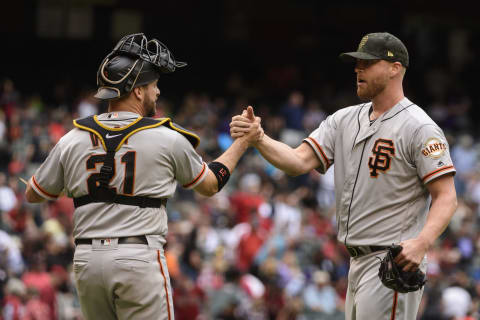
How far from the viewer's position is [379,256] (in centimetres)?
495

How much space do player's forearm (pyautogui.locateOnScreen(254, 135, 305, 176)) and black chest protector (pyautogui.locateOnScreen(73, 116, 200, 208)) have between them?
894 mm

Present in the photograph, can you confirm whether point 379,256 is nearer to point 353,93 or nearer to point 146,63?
point 146,63

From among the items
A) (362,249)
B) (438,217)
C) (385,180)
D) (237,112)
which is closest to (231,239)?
(237,112)

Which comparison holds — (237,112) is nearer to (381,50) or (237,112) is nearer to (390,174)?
(381,50)

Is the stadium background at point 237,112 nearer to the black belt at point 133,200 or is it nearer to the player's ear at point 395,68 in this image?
→ the black belt at point 133,200

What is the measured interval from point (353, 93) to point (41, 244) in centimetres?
1218

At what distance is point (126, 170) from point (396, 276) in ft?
5.04

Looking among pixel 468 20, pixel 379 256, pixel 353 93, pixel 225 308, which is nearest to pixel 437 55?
pixel 468 20

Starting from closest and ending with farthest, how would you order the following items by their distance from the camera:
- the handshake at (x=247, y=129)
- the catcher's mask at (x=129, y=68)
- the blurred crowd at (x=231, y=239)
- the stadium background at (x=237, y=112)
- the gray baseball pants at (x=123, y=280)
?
the gray baseball pants at (x=123, y=280) → the catcher's mask at (x=129, y=68) → the handshake at (x=247, y=129) → the blurred crowd at (x=231, y=239) → the stadium background at (x=237, y=112)

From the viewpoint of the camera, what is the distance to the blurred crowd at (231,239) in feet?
36.4

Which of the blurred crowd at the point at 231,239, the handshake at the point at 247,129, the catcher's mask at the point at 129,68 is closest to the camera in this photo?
the catcher's mask at the point at 129,68

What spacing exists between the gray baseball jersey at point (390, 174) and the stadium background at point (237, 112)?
5.89 metres

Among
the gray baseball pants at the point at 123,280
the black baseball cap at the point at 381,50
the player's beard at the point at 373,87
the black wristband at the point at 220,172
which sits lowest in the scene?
the gray baseball pants at the point at 123,280

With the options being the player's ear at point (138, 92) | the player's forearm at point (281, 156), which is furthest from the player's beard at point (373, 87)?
the player's ear at point (138, 92)
